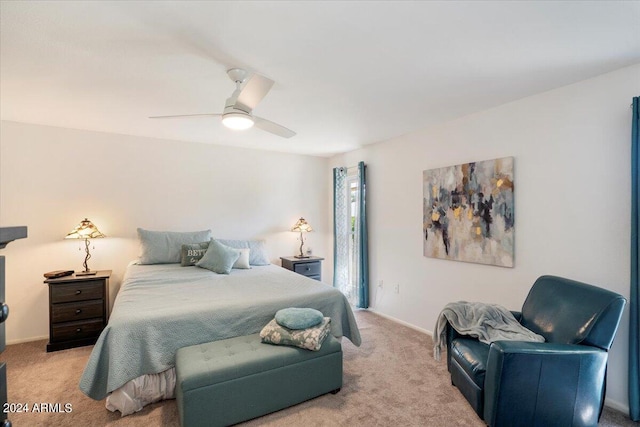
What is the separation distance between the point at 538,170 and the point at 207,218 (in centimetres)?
396

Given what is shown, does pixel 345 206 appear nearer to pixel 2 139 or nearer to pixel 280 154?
pixel 280 154

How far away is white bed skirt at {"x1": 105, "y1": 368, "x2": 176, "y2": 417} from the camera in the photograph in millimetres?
2021

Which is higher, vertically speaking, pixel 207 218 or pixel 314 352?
pixel 207 218

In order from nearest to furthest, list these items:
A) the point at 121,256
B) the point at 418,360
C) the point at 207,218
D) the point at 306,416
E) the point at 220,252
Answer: the point at 306,416 → the point at 418,360 → the point at 220,252 → the point at 121,256 → the point at 207,218

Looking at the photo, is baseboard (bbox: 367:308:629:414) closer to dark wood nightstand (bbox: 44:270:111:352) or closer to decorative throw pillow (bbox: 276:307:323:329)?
decorative throw pillow (bbox: 276:307:323:329)

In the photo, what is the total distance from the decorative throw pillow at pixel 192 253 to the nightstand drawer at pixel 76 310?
3.00ft

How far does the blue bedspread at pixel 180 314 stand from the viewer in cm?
196

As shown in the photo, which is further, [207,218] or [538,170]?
[207,218]

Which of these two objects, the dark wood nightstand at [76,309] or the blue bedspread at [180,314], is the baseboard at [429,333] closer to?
the blue bedspread at [180,314]

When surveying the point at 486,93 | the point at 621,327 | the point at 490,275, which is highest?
the point at 486,93

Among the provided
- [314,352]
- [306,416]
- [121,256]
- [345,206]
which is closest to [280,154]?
[345,206]

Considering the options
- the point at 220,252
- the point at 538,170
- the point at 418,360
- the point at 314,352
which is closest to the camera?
the point at 314,352

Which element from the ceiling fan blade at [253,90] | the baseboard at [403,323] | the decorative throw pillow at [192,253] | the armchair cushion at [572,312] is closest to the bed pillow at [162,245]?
the decorative throw pillow at [192,253]

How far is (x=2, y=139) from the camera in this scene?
3305mm
